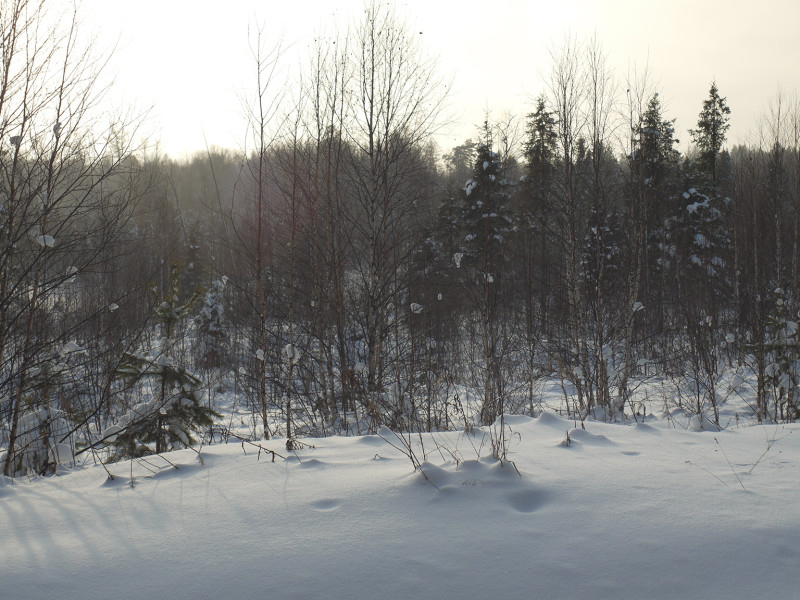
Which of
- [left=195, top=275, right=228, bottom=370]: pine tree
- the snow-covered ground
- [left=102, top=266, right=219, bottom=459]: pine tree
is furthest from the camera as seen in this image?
[left=195, top=275, right=228, bottom=370]: pine tree

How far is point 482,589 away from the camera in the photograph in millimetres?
1557

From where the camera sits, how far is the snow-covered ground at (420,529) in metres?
1.58

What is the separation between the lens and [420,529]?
1947mm

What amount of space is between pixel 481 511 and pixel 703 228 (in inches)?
876

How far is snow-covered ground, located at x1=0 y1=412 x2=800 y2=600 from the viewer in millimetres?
1579

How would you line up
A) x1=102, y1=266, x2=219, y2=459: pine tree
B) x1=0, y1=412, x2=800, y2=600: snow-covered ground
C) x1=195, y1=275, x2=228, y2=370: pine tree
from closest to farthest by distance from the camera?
x1=0, y1=412, x2=800, y2=600: snow-covered ground → x1=102, y1=266, x2=219, y2=459: pine tree → x1=195, y1=275, x2=228, y2=370: pine tree

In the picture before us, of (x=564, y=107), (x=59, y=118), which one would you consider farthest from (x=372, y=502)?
(x=564, y=107)

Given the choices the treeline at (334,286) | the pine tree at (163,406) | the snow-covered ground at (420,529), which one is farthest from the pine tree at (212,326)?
the snow-covered ground at (420,529)

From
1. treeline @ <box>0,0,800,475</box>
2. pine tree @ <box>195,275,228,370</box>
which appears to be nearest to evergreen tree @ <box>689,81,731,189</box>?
treeline @ <box>0,0,800,475</box>

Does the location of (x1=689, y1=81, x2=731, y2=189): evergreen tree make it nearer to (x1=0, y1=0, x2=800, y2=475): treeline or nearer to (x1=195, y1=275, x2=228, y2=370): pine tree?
(x1=0, y1=0, x2=800, y2=475): treeline

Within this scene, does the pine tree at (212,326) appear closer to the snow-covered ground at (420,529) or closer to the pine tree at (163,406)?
the pine tree at (163,406)

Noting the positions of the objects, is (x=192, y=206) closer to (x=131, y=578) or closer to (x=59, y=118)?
(x=59, y=118)

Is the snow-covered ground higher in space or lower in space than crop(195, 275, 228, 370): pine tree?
lower

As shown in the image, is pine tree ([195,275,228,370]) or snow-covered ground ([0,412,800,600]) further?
pine tree ([195,275,228,370])
